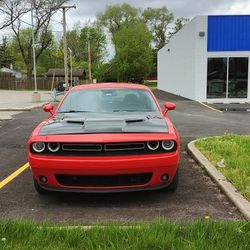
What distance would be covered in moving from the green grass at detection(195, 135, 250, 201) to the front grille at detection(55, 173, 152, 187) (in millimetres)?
1260

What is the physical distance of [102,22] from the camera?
87.6 meters

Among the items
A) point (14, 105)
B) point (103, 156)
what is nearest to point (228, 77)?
point (14, 105)

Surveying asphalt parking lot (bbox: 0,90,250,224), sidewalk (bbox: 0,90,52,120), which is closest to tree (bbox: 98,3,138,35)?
sidewalk (bbox: 0,90,52,120)

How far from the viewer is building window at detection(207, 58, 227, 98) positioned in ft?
81.6

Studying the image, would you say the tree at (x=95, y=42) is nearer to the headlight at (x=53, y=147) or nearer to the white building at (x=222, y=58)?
the white building at (x=222, y=58)

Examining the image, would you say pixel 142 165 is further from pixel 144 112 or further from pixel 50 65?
pixel 50 65

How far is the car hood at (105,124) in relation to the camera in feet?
17.0

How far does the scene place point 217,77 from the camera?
985 inches

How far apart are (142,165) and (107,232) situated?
1165 mm

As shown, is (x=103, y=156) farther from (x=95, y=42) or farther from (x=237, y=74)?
(x=95, y=42)

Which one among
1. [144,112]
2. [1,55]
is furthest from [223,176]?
[1,55]

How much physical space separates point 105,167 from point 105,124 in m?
0.62

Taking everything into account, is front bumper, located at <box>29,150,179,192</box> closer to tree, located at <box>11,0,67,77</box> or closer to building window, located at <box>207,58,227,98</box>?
building window, located at <box>207,58,227,98</box>

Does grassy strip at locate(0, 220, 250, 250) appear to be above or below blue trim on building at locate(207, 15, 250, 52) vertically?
below
